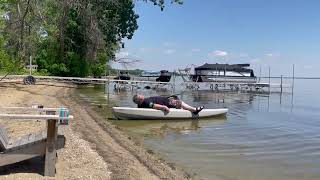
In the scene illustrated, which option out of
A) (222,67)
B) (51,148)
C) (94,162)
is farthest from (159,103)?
(222,67)

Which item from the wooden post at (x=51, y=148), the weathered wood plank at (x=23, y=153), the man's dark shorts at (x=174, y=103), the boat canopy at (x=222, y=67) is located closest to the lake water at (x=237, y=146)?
the man's dark shorts at (x=174, y=103)

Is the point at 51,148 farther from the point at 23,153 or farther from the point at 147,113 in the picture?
the point at 147,113

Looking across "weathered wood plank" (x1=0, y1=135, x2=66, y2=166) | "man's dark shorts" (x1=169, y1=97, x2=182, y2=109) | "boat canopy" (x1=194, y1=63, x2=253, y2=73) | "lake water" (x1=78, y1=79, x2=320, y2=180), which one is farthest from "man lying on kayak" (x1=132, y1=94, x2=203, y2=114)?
"boat canopy" (x1=194, y1=63, x2=253, y2=73)

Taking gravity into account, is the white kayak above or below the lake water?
above

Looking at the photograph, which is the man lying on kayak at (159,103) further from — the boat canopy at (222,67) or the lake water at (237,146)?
the boat canopy at (222,67)

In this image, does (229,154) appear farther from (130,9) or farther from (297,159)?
(130,9)

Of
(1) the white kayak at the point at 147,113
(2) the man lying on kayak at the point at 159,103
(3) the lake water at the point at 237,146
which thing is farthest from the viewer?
(2) the man lying on kayak at the point at 159,103

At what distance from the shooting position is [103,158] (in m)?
10.1

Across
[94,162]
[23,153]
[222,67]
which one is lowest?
[94,162]

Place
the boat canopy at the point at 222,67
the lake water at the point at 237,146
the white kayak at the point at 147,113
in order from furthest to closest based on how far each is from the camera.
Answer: the boat canopy at the point at 222,67 < the white kayak at the point at 147,113 < the lake water at the point at 237,146

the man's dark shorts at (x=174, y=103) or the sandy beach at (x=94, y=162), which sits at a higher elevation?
the man's dark shorts at (x=174, y=103)

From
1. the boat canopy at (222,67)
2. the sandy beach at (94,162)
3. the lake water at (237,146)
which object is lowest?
the lake water at (237,146)

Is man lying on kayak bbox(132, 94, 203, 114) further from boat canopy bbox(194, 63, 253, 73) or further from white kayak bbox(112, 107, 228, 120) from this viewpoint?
boat canopy bbox(194, 63, 253, 73)

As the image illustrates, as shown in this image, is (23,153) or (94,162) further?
(94,162)
